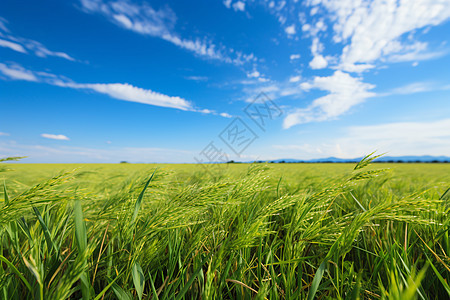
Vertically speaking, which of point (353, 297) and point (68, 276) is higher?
point (68, 276)

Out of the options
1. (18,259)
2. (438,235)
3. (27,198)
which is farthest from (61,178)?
(438,235)

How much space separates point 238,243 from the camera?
2.73 feet

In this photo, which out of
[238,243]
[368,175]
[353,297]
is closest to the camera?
[353,297]

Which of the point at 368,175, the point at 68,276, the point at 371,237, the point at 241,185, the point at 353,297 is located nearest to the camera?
the point at 68,276

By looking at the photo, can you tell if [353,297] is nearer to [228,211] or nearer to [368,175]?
[368,175]

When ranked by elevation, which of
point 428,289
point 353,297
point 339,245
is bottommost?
point 428,289

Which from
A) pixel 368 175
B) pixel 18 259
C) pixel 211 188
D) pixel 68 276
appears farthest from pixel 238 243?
pixel 18 259

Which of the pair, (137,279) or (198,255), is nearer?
(137,279)

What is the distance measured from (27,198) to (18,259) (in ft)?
1.60

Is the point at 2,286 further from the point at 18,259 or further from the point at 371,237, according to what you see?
the point at 371,237

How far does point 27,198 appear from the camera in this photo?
720 millimetres

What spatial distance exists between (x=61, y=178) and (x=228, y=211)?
2.89 feet

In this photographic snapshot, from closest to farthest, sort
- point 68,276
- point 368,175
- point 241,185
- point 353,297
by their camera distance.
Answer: point 68,276, point 353,297, point 368,175, point 241,185

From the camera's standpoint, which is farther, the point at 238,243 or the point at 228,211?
the point at 228,211
